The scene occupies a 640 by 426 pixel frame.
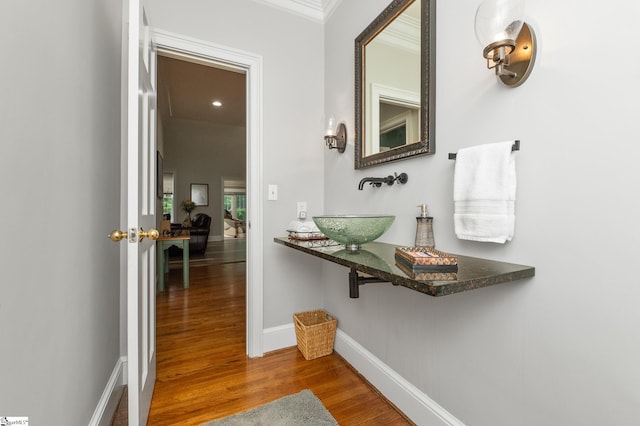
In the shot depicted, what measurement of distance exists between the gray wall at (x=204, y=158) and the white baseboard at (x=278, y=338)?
21.7 ft

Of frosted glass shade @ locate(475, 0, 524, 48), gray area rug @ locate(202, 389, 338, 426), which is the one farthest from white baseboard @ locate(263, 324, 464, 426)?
frosted glass shade @ locate(475, 0, 524, 48)

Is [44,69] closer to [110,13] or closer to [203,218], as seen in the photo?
[110,13]

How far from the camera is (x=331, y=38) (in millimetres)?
2207

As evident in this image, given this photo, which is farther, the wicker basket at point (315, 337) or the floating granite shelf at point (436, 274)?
the wicker basket at point (315, 337)

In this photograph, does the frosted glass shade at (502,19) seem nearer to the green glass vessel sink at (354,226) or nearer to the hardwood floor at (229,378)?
the green glass vessel sink at (354,226)

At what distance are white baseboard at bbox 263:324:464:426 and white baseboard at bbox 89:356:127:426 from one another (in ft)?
2.89

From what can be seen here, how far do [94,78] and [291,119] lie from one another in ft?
3.97

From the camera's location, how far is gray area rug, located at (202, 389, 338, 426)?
1405mm

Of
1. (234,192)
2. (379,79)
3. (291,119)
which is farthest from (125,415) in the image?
(234,192)

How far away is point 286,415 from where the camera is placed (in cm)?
146

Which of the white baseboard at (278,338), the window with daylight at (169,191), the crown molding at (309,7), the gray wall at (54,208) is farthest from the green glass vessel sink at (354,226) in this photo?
the window with daylight at (169,191)

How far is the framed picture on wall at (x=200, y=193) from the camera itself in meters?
8.00

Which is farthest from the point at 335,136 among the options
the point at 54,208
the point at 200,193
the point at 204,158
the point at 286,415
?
the point at 200,193

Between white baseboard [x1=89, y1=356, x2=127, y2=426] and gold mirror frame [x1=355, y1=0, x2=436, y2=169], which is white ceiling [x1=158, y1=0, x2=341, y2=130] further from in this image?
white baseboard [x1=89, y1=356, x2=127, y2=426]
